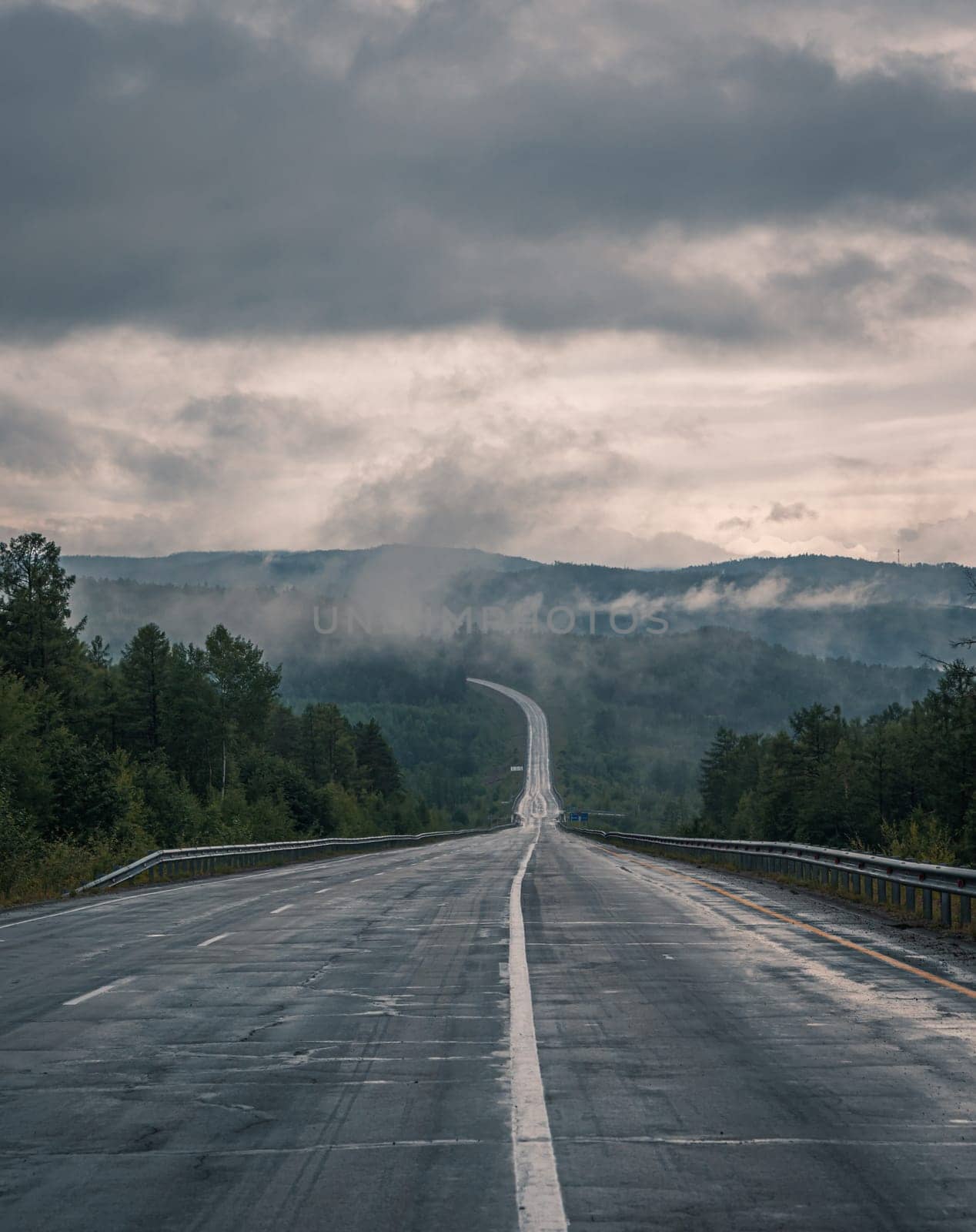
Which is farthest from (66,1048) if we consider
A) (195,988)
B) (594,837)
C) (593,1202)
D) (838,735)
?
(838,735)

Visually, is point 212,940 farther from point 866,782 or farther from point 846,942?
point 866,782

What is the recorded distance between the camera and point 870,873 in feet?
80.3

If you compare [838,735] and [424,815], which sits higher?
[838,735]

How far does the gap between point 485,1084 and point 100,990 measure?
5.98 meters

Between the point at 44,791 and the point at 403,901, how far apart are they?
1433 inches

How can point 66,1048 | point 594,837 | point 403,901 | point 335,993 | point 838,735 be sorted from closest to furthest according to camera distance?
1. point 66,1048
2. point 335,993
3. point 403,901
4. point 594,837
5. point 838,735

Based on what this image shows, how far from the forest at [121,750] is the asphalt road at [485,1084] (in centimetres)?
1795

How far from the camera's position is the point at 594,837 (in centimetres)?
10169

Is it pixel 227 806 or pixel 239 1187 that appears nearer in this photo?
pixel 239 1187

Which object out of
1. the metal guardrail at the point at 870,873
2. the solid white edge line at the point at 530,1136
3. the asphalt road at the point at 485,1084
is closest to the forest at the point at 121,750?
the metal guardrail at the point at 870,873

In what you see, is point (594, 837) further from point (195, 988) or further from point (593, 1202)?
point (593, 1202)

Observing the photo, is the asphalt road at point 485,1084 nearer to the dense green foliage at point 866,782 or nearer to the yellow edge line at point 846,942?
the yellow edge line at point 846,942

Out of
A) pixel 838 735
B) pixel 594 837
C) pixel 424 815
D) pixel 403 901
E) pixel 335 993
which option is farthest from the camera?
pixel 424 815

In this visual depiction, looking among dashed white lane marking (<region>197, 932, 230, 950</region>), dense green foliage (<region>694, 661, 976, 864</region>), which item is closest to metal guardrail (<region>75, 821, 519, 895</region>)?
dashed white lane marking (<region>197, 932, 230, 950</region>)
